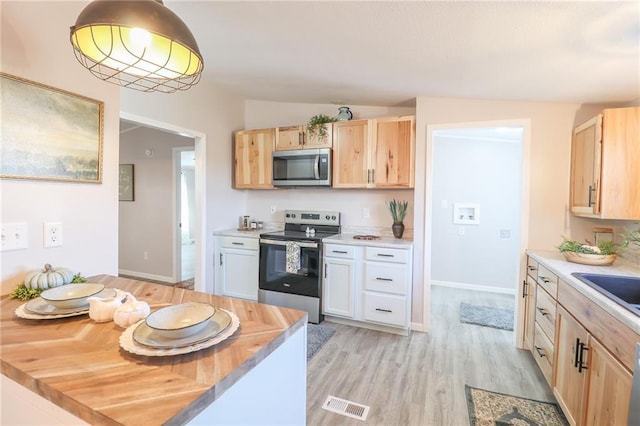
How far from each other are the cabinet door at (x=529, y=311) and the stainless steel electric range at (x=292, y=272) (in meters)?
1.86

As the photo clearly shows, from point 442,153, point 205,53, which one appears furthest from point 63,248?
point 442,153

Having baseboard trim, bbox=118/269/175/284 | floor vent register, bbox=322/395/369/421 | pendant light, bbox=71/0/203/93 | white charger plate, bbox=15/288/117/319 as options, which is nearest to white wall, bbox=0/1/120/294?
white charger plate, bbox=15/288/117/319

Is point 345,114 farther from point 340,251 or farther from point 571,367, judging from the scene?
point 571,367

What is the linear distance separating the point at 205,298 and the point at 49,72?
1256 millimetres

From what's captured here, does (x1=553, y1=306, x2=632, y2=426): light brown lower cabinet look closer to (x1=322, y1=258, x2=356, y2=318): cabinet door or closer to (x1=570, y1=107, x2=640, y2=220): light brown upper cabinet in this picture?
(x1=570, y1=107, x2=640, y2=220): light brown upper cabinet

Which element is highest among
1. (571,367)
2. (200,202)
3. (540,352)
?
(200,202)

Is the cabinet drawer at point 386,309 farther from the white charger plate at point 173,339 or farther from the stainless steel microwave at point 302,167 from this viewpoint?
the white charger plate at point 173,339

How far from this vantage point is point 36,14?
4.42 ft

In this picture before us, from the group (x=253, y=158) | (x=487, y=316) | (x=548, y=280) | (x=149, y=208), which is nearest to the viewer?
(x=548, y=280)

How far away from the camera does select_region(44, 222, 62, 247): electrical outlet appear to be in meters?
1.41

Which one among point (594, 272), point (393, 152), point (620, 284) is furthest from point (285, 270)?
point (620, 284)

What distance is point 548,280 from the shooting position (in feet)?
7.13

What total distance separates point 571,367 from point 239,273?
303 centimetres

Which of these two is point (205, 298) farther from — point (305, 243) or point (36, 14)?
point (305, 243)
